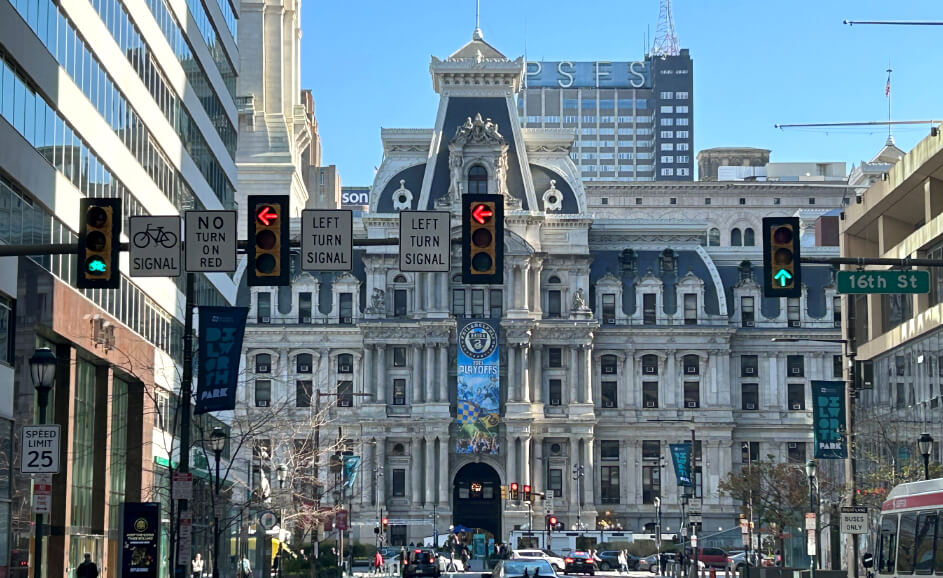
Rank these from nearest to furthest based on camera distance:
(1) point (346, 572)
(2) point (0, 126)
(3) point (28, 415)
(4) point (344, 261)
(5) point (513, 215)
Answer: (4) point (344, 261) → (2) point (0, 126) → (3) point (28, 415) → (1) point (346, 572) → (5) point (513, 215)

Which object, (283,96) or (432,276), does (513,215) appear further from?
(283,96)

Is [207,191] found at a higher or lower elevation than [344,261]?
higher

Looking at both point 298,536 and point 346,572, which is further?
point 346,572

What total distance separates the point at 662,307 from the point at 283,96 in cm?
3817

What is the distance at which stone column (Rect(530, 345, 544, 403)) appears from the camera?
464 ft

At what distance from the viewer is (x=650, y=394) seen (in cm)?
14612

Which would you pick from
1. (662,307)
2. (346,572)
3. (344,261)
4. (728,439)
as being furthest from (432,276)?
(344,261)

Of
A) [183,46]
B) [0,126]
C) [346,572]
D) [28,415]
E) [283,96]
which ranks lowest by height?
[346,572]

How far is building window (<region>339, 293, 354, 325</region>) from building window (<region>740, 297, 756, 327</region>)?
34.6 metres

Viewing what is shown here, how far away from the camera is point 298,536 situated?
88688 mm

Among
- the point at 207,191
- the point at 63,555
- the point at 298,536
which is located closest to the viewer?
the point at 63,555

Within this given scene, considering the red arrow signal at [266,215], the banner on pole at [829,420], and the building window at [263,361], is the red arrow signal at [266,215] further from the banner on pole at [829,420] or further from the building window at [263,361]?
the building window at [263,361]

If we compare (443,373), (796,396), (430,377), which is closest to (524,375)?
(443,373)

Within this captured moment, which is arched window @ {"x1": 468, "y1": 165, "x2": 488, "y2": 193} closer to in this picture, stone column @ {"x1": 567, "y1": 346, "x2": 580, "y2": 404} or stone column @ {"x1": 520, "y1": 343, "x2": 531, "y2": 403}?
stone column @ {"x1": 520, "y1": 343, "x2": 531, "y2": 403}
